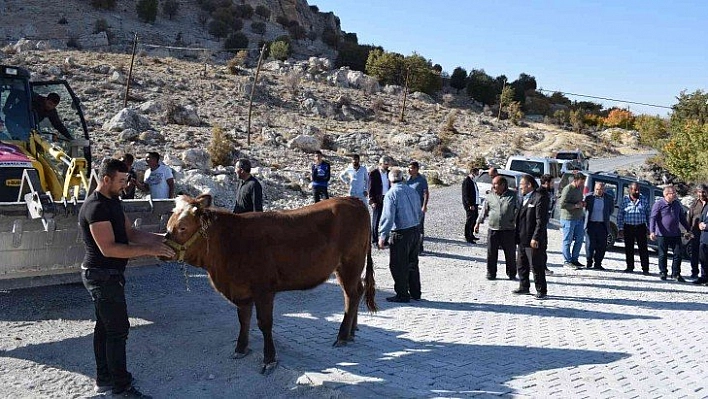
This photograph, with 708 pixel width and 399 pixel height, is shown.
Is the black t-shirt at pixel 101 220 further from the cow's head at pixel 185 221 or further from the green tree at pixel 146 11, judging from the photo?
the green tree at pixel 146 11

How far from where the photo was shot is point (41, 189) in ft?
27.4

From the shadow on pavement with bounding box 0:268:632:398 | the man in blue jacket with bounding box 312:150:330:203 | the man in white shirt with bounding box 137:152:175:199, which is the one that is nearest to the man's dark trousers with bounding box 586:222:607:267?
the shadow on pavement with bounding box 0:268:632:398

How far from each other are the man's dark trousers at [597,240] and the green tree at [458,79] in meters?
51.5

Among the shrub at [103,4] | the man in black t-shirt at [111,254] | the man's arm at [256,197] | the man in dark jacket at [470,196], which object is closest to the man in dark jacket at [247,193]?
the man's arm at [256,197]

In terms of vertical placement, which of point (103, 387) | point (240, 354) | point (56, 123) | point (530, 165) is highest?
point (56, 123)

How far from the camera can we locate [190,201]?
5.70 m

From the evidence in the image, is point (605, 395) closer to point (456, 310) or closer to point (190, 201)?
point (456, 310)

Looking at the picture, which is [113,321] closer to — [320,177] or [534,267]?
[534,267]

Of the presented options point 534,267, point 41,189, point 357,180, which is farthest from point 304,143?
point 41,189

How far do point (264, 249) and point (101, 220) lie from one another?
4.94ft

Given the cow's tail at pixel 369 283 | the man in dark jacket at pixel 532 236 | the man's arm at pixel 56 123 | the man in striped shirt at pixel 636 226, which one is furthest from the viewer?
the man in striped shirt at pixel 636 226

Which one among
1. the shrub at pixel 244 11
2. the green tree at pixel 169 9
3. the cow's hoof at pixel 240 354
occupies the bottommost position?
the cow's hoof at pixel 240 354

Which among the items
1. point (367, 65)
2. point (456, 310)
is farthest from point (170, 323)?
point (367, 65)

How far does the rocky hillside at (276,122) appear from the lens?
959 inches
